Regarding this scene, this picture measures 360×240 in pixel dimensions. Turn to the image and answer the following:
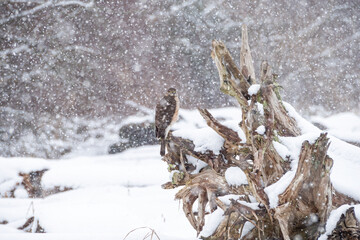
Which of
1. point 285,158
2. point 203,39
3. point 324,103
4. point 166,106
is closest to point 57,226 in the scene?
point 166,106

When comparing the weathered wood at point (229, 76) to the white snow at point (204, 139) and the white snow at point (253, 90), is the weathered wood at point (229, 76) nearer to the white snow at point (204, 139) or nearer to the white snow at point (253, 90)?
the white snow at point (253, 90)

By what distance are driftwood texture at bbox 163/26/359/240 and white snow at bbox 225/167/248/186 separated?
0.10 ft

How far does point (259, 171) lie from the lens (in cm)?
156

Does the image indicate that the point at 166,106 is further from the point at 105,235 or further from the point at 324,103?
the point at 324,103

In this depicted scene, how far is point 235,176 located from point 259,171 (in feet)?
0.73

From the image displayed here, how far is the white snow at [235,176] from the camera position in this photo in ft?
5.70

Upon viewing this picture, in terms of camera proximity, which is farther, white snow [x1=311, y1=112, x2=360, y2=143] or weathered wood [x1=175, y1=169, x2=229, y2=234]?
white snow [x1=311, y1=112, x2=360, y2=143]

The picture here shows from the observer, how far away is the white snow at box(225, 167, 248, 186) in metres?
1.74

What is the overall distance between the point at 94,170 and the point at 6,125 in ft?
11.1

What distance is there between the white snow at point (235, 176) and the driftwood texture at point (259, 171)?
0.03 metres

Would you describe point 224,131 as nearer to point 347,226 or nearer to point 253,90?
point 253,90

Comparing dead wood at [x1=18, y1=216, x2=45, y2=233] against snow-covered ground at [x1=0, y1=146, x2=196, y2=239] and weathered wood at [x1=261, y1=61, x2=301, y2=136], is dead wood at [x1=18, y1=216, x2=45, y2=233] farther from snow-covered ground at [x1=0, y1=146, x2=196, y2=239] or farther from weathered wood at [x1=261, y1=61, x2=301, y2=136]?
weathered wood at [x1=261, y1=61, x2=301, y2=136]

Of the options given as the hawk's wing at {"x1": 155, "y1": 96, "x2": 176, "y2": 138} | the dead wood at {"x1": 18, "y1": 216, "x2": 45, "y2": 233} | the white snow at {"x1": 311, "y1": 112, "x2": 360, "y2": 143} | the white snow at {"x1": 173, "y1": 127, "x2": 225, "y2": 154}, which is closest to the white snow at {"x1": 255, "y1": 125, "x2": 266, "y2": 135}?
the white snow at {"x1": 173, "y1": 127, "x2": 225, "y2": 154}

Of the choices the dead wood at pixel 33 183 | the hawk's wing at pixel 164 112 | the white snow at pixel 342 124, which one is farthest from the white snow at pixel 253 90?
the white snow at pixel 342 124
